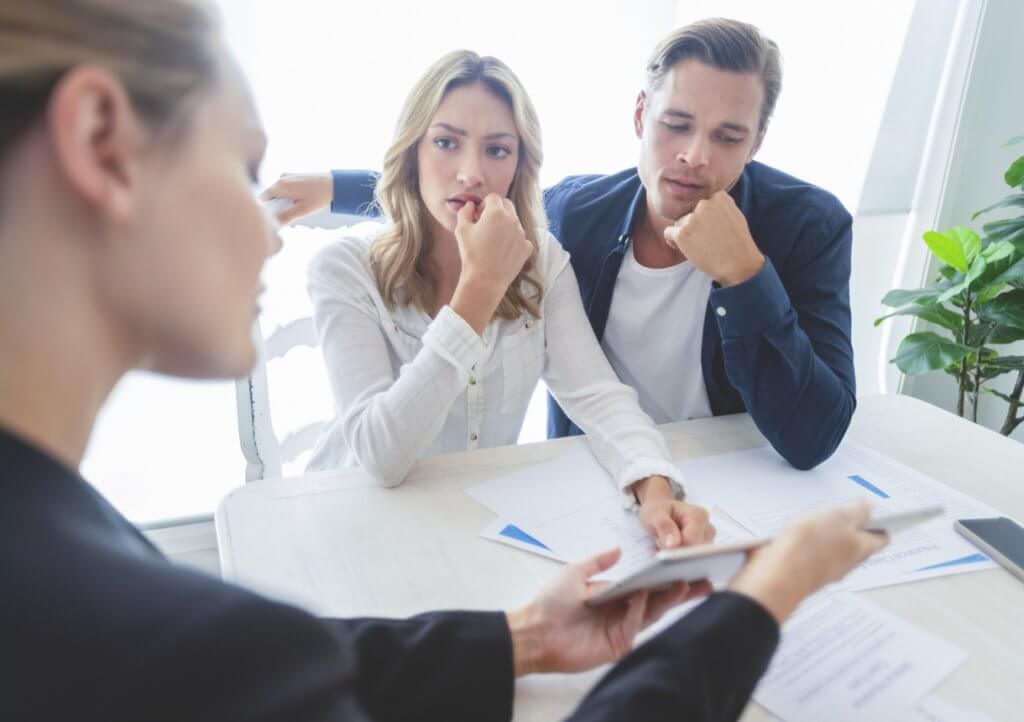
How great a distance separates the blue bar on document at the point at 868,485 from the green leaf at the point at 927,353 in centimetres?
124

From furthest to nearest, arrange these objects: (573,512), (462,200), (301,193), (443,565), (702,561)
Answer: (301,193) < (462,200) < (573,512) < (443,565) < (702,561)

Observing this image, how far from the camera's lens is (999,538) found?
0.96 m

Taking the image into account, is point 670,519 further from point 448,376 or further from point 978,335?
point 978,335

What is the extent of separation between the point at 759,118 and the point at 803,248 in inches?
10.9

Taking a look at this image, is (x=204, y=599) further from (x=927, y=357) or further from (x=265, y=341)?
(x=927, y=357)

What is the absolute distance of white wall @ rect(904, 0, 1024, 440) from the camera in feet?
7.95

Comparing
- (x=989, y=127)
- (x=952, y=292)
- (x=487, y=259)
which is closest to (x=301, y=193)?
(x=487, y=259)

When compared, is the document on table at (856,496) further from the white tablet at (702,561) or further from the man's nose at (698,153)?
the man's nose at (698,153)

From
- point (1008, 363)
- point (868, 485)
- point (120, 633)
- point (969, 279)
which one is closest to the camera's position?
point (120, 633)

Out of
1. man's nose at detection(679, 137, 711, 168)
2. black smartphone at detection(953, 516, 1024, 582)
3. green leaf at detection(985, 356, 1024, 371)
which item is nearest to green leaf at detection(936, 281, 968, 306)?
green leaf at detection(985, 356, 1024, 371)

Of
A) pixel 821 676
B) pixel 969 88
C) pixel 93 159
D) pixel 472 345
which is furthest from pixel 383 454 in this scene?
pixel 969 88

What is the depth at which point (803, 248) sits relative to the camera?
140cm

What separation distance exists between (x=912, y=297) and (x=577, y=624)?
200 cm

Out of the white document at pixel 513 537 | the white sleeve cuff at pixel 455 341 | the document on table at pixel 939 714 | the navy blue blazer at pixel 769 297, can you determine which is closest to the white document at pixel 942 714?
the document on table at pixel 939 714
